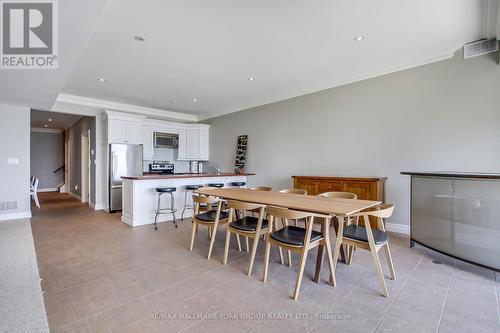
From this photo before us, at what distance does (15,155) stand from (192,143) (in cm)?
401

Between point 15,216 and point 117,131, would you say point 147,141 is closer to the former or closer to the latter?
point 117,131

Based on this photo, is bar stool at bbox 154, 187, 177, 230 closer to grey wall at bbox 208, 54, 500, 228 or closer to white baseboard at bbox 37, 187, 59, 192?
grey wall at bbox 208, 54, 500, 228

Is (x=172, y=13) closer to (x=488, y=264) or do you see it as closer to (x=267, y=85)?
(x=267, y=85)

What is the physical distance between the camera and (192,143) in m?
7.45

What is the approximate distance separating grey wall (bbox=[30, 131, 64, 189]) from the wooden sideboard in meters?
10.6

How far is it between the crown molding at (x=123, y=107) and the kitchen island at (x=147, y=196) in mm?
2475

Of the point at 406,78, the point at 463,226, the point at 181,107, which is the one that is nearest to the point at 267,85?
the point at 406,78

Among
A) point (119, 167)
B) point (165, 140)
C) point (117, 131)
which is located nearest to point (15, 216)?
point (119, 167)

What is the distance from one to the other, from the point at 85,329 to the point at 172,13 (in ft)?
9.60

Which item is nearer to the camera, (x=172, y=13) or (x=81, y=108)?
(x=172, y=13)

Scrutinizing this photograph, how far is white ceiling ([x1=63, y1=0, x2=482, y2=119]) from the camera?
2475mm

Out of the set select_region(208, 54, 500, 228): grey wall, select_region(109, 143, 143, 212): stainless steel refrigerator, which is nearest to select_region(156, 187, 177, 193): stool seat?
select_region(109, 143, 143, 212): stainless steel refrigerator

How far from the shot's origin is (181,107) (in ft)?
22.2

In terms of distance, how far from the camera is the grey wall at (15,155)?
4.89 metres
